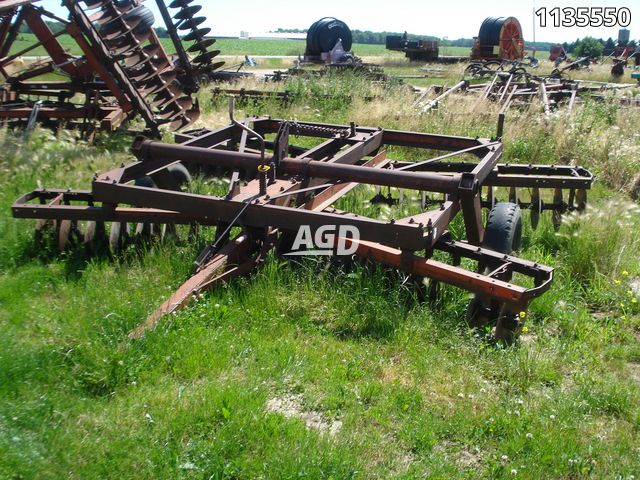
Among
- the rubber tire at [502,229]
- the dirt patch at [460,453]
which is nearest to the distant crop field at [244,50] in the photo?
the rubber tire at [502,229]

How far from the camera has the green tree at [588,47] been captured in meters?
46.8

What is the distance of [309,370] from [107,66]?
6676 millimetres

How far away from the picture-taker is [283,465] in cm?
281

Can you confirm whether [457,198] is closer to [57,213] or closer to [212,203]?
[212,203]

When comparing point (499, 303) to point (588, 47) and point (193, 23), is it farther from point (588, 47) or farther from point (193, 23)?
point (588, 47)

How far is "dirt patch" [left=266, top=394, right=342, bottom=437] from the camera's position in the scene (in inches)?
127

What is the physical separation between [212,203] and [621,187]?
6.11 meters

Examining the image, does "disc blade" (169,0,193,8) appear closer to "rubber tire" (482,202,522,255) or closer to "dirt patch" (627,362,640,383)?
"rubber tire" (482,202,522,255)

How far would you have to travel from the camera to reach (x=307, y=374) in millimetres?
3639

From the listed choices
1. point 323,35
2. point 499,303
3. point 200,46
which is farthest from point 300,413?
point 323,35

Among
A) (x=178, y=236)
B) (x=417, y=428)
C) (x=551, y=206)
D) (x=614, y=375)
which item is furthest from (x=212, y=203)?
(x=551, y=206)

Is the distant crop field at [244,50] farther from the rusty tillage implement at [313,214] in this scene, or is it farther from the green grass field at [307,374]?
the green grass field at [307,374]

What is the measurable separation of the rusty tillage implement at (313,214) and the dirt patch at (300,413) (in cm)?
92

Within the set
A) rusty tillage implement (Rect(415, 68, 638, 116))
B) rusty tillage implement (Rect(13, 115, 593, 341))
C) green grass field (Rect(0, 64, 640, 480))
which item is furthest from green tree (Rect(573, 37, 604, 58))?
green grass field (Rect(0, 64, 640, 480))
